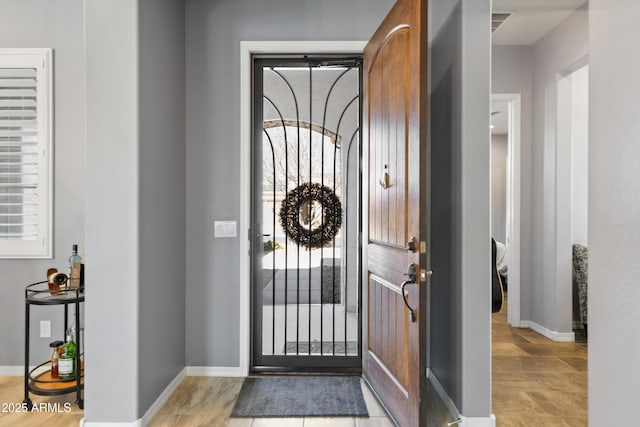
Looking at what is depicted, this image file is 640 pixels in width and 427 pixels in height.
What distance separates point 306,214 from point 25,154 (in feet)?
6.76

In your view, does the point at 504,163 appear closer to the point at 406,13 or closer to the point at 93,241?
the point at 406,13

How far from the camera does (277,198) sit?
3.19 meters

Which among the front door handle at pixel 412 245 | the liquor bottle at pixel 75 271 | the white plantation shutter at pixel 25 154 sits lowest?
the liquor bottle at pixel 75 271

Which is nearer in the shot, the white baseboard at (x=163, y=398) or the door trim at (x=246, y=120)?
the white baseboard at (x=163, y=398)

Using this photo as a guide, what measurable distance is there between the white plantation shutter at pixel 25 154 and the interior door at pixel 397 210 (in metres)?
2.29

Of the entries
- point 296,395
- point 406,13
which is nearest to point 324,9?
point 406,13

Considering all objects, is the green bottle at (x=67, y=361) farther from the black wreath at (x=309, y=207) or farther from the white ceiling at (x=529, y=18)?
the white ceiling at (x=529, y=18)

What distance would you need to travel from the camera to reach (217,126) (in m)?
3.07

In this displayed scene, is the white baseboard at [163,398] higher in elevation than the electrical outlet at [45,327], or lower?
lower

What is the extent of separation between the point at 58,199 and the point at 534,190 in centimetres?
440

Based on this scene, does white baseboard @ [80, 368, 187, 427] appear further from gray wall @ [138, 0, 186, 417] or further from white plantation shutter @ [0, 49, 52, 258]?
white plantation shutter @ [0, 49, 52, 258]

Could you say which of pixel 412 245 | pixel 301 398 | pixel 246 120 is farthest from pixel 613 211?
pixel 246 120

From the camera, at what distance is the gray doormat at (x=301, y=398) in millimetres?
2506

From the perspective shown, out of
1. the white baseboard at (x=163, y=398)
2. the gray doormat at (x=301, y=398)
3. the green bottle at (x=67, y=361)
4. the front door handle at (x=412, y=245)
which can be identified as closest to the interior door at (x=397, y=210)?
the front door handle at (x=412, y=245)
